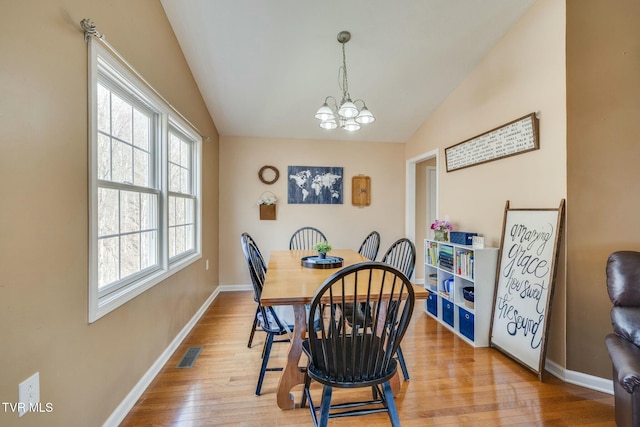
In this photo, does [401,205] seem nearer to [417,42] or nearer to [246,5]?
[417,42]

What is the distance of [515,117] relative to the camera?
237 centimetres

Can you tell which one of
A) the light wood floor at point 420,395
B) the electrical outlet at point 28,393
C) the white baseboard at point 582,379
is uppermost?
the electrical outlet at point 28,393

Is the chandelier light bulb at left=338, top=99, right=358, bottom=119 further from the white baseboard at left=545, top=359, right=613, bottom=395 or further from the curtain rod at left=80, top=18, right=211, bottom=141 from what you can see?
the white baseboard at left=545, top=359, right=613, bottom=395

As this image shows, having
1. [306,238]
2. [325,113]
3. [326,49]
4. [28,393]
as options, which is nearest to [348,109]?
[325,113]

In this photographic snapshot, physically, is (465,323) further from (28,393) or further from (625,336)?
(28,393)

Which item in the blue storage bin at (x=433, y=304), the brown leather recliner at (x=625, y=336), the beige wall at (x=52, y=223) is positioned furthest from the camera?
the blue storage bin at (x=433, y=304)

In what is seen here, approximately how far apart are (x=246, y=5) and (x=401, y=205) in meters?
3.30

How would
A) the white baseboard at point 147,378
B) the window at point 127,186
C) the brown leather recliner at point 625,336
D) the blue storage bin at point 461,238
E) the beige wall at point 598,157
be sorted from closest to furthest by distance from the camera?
the brown leather recliner at point 625,336, the window at point 127,186, the white baseboard at point 147,378, the beige wall at point 598,157, the blue storage bin at point 461,238

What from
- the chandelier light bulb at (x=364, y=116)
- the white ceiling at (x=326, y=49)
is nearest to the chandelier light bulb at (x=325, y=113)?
the chandelier light bulb at (x=364, y=116)

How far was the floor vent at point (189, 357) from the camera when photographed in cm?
213

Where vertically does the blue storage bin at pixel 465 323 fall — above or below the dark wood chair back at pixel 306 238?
below

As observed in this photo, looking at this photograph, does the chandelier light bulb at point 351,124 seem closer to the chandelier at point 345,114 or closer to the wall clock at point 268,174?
the chandelier at point 345,114

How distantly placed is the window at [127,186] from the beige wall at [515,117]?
2912 mm

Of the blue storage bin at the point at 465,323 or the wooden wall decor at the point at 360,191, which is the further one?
the wooden wall decor at the point at 360,191
